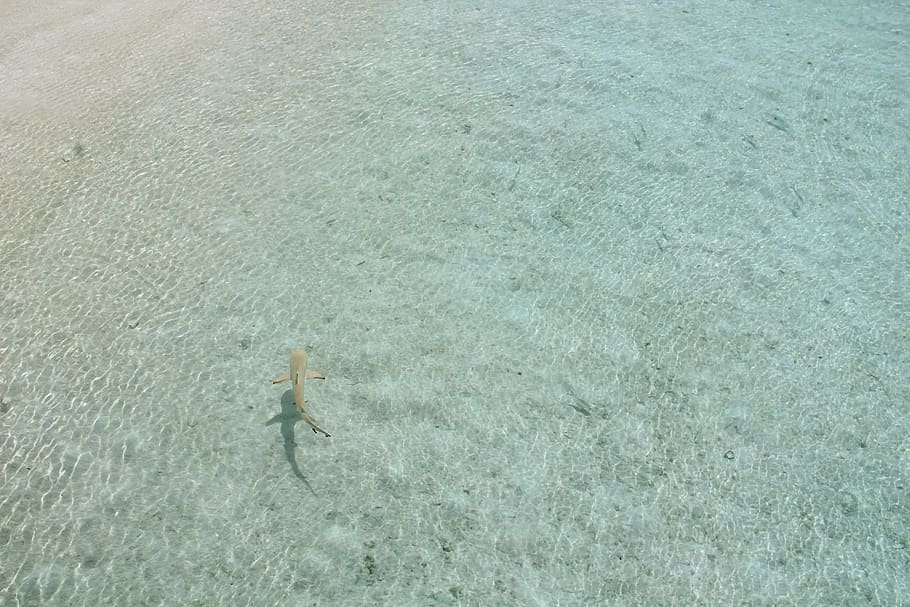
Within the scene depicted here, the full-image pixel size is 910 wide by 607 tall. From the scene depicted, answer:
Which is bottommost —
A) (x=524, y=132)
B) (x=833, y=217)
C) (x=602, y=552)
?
(x=602, y=552)

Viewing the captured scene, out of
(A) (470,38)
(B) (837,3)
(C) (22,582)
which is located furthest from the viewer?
(B) (837,3)

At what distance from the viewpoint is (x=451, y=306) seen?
1941 mm

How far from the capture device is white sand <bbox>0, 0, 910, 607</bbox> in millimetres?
1501

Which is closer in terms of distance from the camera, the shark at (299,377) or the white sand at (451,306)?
the white sand at (451,306)

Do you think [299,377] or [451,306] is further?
[451,306]

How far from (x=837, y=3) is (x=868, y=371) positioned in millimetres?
1878

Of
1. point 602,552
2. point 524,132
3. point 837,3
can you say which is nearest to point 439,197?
point 524,132

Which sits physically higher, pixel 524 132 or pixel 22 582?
pixel 524 132

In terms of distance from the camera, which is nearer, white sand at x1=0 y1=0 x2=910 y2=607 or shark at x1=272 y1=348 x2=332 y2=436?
white sand at x1=0 y1=0 x2=910 y2=607

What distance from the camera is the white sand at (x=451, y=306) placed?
1.50 meters

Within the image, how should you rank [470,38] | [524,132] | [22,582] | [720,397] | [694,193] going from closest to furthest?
1. [22,582]
2. [720,397]
3. [694,193]
4. [524,132]
5. [470,38]

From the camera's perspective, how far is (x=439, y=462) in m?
1.63

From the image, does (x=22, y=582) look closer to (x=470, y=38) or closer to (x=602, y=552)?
(x=602, y=552)

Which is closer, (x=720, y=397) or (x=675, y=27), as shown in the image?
(x=720, y=397)
